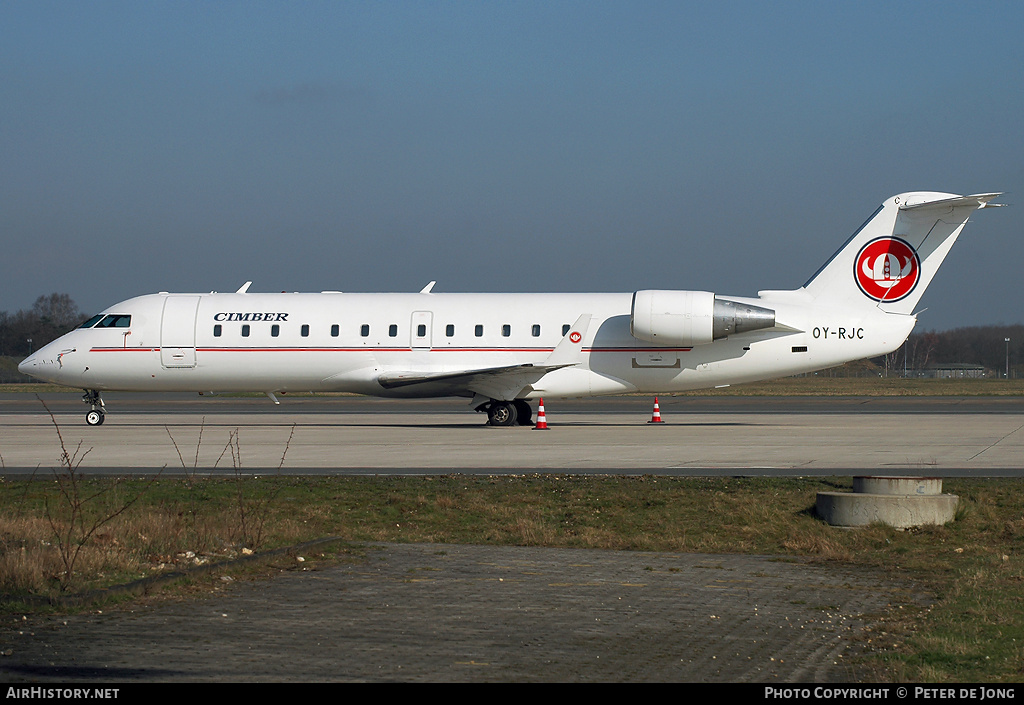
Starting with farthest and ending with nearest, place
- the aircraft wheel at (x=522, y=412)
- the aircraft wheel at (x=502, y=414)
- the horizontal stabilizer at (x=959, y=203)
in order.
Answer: the aircraft wheel at (x=522, y=412), the aircraft wheel at (x=502, y=414), the horizontal stabilizer at (x=959, y=203)

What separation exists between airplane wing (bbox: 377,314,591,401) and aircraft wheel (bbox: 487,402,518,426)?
23 centimetres

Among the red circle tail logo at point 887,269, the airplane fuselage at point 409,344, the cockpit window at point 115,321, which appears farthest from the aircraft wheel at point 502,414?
the cockpit window at point 115,321

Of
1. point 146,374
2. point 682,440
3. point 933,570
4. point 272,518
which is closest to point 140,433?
point 146,374

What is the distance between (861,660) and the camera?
6492 millimetres

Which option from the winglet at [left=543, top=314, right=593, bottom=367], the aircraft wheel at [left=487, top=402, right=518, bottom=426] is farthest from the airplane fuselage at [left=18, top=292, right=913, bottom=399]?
the aircraft wheel at [left=487, top=402, right=518, bottom=426]

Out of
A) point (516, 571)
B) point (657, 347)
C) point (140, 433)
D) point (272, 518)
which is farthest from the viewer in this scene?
point (657, 347)

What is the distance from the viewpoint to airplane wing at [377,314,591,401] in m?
28.4

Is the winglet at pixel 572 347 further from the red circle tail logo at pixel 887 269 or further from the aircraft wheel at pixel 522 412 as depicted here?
the red circle tail logo at pixel 887 269

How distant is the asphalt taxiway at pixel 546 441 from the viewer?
17.8 metres

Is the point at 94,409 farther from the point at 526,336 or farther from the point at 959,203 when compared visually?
the point at 959,203

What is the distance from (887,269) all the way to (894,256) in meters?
0.39

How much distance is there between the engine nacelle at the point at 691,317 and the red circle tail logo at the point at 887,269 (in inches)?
116

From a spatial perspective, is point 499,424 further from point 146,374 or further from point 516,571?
point 516,571

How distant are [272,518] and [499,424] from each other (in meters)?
16.9
